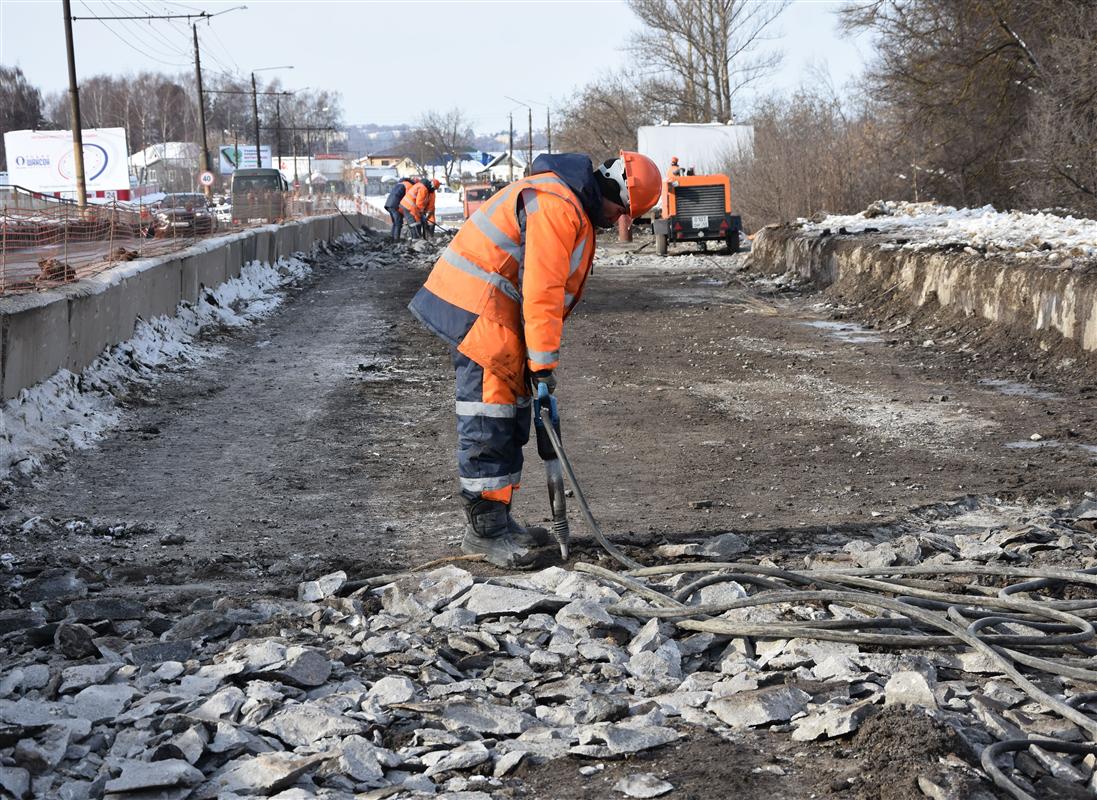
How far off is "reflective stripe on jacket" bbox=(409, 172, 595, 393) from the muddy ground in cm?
106

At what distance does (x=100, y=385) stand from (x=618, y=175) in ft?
19.3

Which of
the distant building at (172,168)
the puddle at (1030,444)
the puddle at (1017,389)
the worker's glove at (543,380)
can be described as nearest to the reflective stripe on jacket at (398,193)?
the puddle at (1017,389)

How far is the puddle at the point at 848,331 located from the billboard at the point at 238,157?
49.3m

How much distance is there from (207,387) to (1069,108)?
1630 cm

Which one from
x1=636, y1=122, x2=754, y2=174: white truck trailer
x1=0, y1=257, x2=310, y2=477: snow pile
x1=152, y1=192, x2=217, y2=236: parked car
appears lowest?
x1=0, y1=257, x2=310, y2=477: snow pile

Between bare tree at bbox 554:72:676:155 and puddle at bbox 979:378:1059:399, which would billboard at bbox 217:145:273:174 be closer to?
bare tree at bbox 554:72:676:155

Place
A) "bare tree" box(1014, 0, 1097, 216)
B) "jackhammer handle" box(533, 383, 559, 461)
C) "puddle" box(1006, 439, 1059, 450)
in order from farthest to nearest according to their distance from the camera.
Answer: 1. "bare tree" box(1014, 0, 1097, 216)
2. "puddle" box(1006, 439, 1059, 450)
3. "jackhammer handle" box(533, 383, 559, 461)

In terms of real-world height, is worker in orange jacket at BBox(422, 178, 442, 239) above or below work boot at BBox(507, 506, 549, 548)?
above

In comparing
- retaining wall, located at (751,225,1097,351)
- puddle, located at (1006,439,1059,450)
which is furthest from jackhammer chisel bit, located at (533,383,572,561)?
retaining wall, located at (751,225,1097,351)

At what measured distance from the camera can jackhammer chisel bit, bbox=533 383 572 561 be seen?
5.62 metres

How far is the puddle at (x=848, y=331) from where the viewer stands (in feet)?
45.0

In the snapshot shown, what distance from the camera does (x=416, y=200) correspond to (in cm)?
3033

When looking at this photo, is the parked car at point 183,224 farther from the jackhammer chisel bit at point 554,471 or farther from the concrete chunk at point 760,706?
the concrete chunk at point 760,706

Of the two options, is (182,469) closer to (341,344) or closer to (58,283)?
(58,283)
